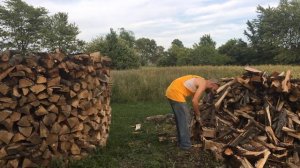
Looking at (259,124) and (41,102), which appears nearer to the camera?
(41,102)

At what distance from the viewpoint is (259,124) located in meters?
7.32

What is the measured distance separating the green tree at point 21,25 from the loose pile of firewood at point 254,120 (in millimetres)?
38328

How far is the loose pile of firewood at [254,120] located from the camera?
663 cm

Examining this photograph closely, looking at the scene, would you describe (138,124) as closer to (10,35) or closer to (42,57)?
(42,57)

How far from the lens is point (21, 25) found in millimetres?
44969

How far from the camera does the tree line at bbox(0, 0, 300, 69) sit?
34750 millimetres

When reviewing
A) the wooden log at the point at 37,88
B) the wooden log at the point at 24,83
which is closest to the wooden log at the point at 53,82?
the wooden log at the point at 37,88

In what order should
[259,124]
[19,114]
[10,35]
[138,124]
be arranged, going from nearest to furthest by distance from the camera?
[19,114]
[259,124]
[138,124]
[10,35]

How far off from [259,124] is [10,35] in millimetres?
40461

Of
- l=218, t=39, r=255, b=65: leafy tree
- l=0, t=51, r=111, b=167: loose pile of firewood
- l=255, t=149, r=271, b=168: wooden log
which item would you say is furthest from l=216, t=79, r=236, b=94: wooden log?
l=218, t=39, r=255, b=65: leafy tree

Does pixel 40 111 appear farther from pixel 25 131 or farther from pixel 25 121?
pixel 25 131

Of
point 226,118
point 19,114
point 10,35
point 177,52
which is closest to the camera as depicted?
point 19,114

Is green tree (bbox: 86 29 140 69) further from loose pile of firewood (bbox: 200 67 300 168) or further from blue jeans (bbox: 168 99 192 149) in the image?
blue jeans (bbox: 168 99 192 149)

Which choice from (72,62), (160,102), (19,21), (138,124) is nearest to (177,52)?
(19,21)
